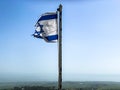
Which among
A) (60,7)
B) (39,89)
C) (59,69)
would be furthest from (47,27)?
(39,89)

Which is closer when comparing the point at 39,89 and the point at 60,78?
the point at 60,78

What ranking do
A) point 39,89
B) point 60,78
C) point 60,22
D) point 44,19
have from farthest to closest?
point 39,89 < point 44,19 < point 60,22 < point 60,78

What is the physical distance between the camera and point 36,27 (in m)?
10.8

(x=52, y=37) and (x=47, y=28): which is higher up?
(x=47, y=28)

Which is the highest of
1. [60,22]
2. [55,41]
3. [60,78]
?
[60,22]

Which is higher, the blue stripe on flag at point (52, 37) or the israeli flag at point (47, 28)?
the israeli flag at point (47, 28)

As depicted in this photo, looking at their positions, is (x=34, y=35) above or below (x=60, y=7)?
below

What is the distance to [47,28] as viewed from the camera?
10.6 m

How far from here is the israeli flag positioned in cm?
1029

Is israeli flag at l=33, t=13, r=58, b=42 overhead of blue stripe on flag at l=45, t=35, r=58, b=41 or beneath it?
overhead

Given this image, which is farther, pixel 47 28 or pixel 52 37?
pixel 47 28

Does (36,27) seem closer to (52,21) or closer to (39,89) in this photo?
(52,21)

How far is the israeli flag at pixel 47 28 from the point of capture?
1029 centimetres

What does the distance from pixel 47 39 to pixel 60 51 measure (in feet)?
3.57
